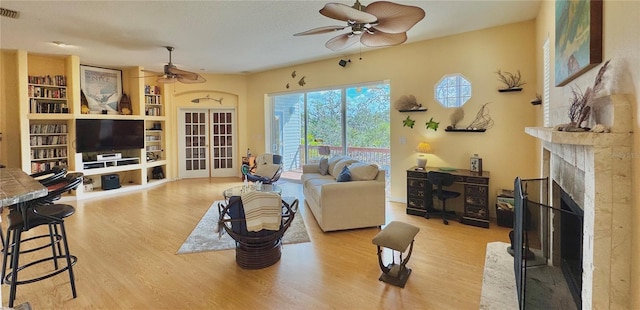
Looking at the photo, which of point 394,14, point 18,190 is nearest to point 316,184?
point 394,14

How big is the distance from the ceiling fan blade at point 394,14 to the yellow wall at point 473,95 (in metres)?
2.43

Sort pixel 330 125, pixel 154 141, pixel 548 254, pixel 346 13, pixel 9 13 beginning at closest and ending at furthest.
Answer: pixel 346 13 → pixel 548 254 → pixel 9 13 → pixel 330 125 → pixel 154 141

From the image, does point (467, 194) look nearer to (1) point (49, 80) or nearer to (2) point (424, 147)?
(2) point (424, 147)

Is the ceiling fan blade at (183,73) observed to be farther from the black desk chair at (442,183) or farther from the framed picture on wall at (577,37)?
the framed picture on wall at (577,37)

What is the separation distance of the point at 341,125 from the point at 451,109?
7.40ft

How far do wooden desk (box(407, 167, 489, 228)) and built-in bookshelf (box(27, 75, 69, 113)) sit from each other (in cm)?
668

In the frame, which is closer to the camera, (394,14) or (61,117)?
(394,14)

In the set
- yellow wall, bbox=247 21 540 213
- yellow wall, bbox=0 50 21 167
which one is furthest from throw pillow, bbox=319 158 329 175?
yellow wall, bbox=0 50 21 167

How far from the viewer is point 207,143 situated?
8.08 metres

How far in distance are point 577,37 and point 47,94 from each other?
7.83m

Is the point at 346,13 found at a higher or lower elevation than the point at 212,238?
higher

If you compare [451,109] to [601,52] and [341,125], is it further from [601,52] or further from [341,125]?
[601,52]

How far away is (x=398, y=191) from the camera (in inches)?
211

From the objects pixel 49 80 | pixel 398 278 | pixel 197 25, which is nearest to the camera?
pixel 398 278
